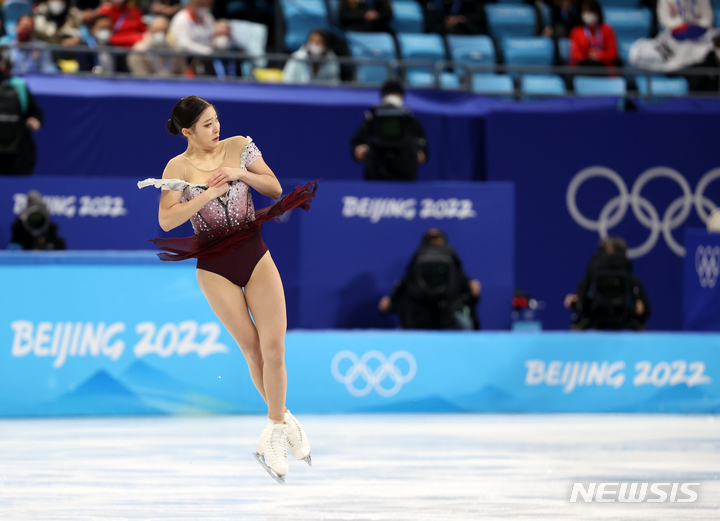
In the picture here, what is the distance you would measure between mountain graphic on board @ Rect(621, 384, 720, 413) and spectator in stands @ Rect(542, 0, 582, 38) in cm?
660

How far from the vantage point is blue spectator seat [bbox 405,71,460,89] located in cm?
1337

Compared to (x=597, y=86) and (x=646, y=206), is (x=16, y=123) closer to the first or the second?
(x=646, y=206)

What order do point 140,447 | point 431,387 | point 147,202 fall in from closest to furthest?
point 140,447
point 431,387
point 147,202

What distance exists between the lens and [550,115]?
12.4 m

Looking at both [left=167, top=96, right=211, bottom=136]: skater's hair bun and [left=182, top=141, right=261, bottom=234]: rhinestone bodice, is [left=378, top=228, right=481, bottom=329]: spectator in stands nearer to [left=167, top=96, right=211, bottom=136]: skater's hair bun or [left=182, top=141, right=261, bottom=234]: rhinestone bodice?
[left=182, top=141, right=261, bottom=234]: rhinestone bodice

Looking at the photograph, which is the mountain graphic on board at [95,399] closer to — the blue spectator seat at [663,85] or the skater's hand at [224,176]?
the skater's hand at [224,176]

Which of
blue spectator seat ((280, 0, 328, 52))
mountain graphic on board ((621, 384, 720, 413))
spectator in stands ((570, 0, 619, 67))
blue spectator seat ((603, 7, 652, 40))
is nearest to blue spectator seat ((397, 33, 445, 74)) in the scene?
blue spectator seat ((280, 0, 328, 52))

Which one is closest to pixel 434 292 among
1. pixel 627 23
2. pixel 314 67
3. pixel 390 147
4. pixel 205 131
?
pixel 390 147

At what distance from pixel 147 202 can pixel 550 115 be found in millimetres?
5110

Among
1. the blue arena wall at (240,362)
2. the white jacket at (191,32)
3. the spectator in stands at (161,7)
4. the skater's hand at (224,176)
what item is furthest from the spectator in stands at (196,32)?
the skater's hand at (224,176)

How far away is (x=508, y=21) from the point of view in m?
14.7

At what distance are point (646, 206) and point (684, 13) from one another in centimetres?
Result: 290

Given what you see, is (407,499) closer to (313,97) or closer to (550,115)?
(313,97)

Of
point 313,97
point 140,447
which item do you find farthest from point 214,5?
point 140,447
